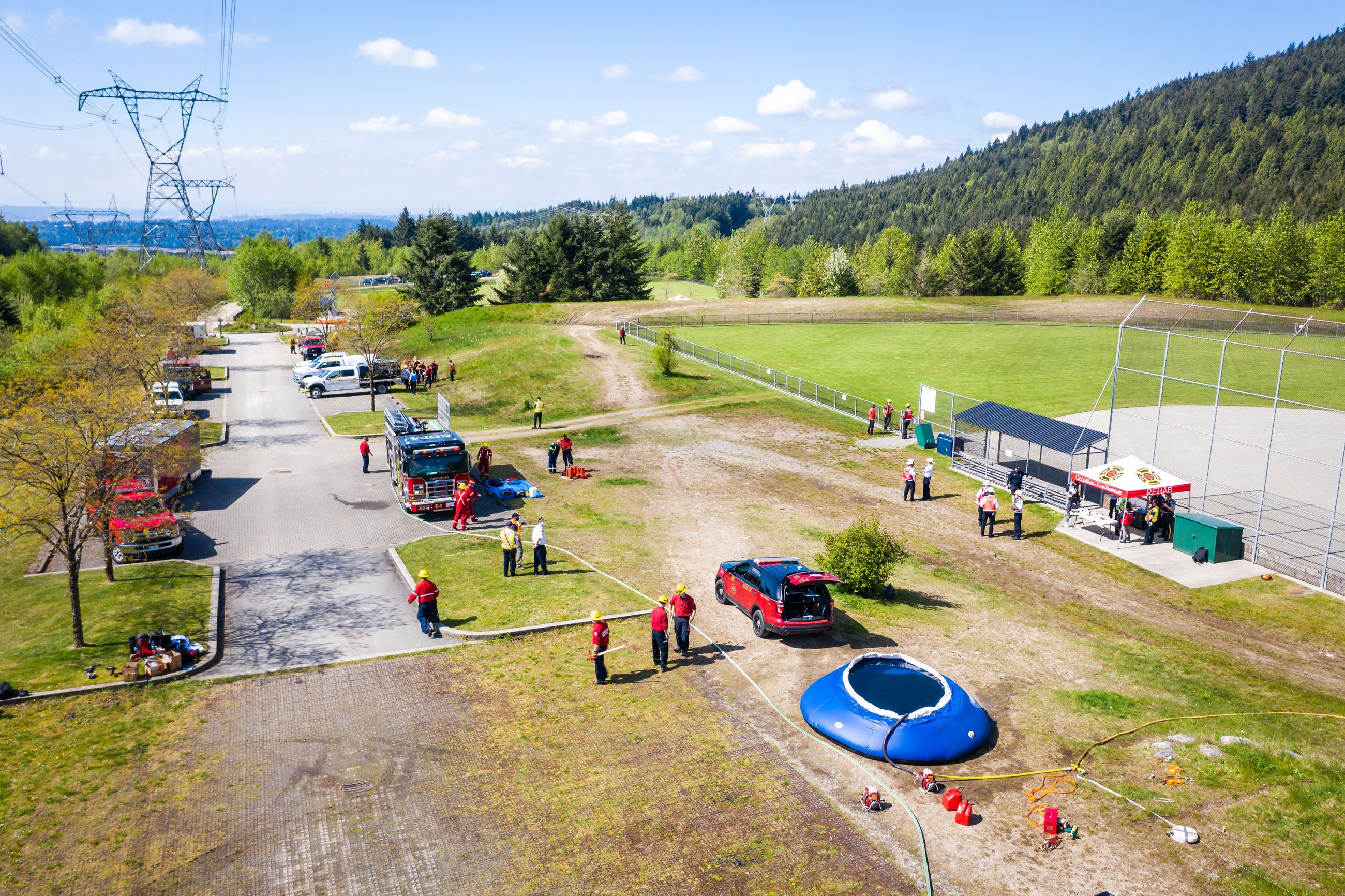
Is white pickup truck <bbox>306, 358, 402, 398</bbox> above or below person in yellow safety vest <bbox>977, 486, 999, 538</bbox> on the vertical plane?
above

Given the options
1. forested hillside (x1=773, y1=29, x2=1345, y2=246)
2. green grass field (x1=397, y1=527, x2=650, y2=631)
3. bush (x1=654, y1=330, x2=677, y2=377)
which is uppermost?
forested hillside (x1=773, y1=29, x2=1345, y2=246)

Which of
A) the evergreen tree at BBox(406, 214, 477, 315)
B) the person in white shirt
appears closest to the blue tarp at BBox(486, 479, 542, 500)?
the person in white shirt

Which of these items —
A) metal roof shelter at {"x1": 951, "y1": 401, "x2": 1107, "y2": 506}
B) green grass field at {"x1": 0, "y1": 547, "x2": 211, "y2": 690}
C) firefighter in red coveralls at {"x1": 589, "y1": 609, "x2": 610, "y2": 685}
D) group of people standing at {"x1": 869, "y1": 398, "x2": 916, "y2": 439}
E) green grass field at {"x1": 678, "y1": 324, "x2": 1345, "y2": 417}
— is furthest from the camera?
group of people standing at {"x1": 869, "y1": 398, "x2": 916, "y2": 439}

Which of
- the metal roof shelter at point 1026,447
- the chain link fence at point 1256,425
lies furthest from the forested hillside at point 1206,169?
the metal roof shelter at point 1026,447

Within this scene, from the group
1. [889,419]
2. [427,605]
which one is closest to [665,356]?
[889,419]

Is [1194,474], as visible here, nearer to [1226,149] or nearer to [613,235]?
[613,235]

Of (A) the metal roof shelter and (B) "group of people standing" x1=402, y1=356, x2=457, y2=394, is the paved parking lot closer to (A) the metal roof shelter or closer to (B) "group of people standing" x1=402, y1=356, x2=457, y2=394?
(B) "group of people standing" x1=402, y1=356, x2=457, y2=394

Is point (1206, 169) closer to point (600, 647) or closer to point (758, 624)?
point (758, 624)

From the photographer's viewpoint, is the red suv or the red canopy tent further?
the red canopy tent
